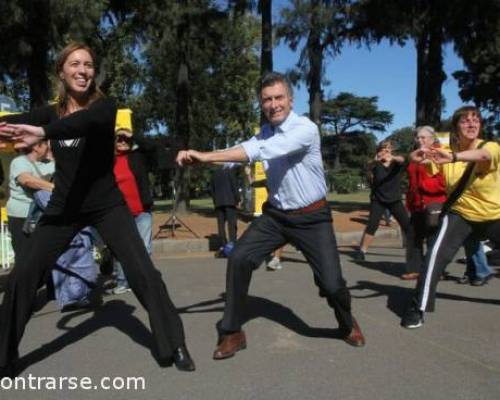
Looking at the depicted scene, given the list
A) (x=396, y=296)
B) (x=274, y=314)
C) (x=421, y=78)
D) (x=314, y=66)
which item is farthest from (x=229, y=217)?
(x=314, y=66)

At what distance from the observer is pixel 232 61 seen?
38875 millimetres

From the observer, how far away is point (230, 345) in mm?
4258

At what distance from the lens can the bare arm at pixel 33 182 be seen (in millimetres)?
5680

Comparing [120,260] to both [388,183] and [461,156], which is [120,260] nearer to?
[461,156]

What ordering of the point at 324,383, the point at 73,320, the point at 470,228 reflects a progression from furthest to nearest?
the point at 73,320 → the point at 470,228 → the point at 324,383

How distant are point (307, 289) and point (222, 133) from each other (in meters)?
36.6

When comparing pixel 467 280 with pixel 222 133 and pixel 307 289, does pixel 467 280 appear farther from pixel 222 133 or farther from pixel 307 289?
pixel 222 133

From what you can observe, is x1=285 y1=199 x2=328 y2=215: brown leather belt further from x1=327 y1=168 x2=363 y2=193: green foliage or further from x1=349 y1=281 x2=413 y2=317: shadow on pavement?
x1=327 y1=168 x2=363 y2=193: green foliage

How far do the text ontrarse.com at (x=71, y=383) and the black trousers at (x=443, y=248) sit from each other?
A: 2.44 meters

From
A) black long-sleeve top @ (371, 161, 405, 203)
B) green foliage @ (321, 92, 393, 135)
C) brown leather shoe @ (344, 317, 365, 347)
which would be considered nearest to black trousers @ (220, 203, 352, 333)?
brown leather shoe @ (344, 317, 365, 347)

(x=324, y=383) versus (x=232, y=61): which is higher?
(x=232, y=61)

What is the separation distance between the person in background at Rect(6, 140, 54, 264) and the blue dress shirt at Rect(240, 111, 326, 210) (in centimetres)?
243

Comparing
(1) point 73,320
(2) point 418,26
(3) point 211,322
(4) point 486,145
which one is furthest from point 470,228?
(2) point 418,26

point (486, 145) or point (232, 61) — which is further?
point (232, 61)
